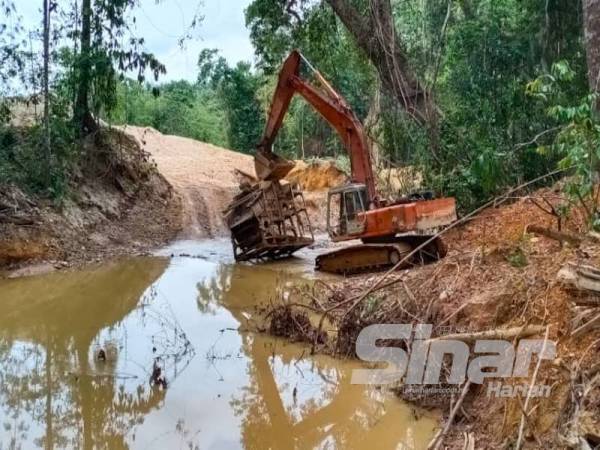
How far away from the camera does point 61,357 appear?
20.5 ft

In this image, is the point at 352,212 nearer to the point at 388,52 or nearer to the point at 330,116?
the point at 330,116

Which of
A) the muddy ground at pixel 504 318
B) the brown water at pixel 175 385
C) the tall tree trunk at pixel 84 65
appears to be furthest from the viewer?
the tall tree trunk at pixel 84 65

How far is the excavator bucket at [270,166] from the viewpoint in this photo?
11000 mm

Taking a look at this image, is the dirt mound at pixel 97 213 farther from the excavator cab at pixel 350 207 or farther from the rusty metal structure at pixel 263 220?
the excavator cab at pixel 350 207

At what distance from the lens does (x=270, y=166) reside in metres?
11.0

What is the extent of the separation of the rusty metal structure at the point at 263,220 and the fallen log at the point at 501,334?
22.2 ft

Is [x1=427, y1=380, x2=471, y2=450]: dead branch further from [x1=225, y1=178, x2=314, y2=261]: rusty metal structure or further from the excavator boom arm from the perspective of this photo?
[x1=225, y1=178, x2=314, y2=261]: rusty metal structure

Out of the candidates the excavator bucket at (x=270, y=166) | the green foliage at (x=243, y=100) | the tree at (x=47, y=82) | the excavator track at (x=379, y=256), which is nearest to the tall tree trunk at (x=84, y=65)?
the tree at (x=47, y=82)

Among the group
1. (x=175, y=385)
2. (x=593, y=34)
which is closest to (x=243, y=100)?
(x=593, y=34)

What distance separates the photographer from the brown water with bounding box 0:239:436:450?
4414mm

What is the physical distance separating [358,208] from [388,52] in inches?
168

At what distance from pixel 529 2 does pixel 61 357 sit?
40.4 feet

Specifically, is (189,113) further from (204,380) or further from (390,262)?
(204,380)

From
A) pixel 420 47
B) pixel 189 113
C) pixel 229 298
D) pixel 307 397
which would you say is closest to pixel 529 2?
pixel 420 47
